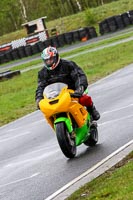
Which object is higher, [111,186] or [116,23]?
[111,186]

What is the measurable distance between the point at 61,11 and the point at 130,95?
2720 inches

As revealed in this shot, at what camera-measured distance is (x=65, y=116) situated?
9.98 meters

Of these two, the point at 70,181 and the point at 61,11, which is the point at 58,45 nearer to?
the point at 61,11

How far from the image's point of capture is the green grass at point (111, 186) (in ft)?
21.7

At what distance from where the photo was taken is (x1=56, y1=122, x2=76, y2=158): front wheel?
9.62m

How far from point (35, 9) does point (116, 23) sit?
1528 inches

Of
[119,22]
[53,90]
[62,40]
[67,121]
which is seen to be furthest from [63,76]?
[119,22]

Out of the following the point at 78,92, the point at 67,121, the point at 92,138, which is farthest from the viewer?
the point at 92,138

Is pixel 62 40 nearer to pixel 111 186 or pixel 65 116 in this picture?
pixel 65 116

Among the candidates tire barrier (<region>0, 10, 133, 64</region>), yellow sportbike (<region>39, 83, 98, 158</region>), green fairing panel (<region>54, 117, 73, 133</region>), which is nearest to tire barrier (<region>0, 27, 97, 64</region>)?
tire barrier (<region>0, 10, 133, 64</region>)

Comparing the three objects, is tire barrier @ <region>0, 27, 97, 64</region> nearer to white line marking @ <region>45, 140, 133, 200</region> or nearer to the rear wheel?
the rear wheel

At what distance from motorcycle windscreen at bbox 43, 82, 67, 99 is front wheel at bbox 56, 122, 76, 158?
50 cm

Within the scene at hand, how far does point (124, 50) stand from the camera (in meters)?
33.4

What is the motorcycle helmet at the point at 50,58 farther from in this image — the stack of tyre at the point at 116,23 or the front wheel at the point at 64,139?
the stack of tyre at the point at 116,23
